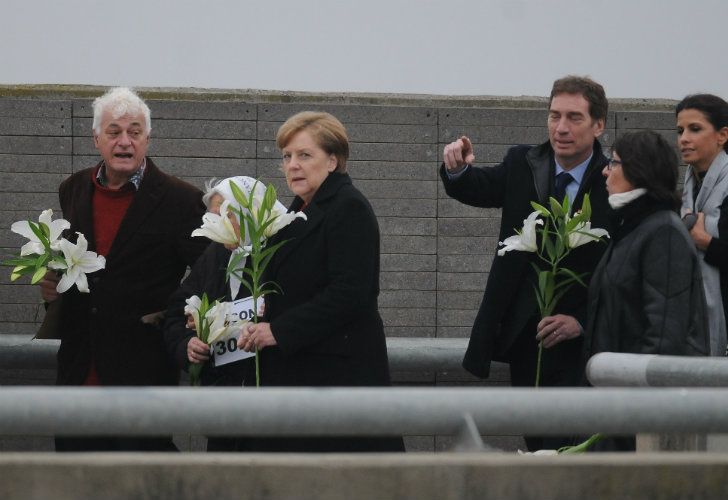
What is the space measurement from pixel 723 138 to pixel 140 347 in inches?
Result: 96.8

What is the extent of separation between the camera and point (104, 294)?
6027 mm

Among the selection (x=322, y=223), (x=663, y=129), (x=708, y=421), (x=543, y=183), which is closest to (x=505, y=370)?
(x=663, y=129)

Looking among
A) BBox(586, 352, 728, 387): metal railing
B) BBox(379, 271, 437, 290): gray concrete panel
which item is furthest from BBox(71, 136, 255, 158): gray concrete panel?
BBox(586, 352, 728, 387): metal railing

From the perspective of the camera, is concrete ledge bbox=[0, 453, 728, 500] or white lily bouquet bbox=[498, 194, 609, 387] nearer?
concrete ledge bbox=[0, 453, 728, 500]

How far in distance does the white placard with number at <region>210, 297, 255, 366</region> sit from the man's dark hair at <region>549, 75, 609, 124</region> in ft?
4.69

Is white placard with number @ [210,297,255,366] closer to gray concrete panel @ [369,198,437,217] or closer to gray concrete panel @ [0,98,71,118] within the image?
gray concrete panel @ [369,198,437,217]

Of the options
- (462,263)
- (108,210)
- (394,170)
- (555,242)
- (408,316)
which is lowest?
(408,316)

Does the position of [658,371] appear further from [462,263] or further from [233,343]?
[462,263]

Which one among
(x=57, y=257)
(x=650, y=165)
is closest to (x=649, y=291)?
(x=650, y=165)

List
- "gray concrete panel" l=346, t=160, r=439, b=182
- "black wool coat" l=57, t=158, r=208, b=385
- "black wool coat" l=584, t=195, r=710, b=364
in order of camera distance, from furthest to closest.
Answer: "gray concrete panel" l=346, t=160, r=439, b=182 → "black wool coat" l=57, t=158, r=208, b=385 → "black wool coat" l=584, t=195, r=710, b=364

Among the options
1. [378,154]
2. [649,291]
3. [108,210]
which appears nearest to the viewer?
[649,291]

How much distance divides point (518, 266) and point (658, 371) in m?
2.16

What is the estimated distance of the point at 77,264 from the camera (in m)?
5.85

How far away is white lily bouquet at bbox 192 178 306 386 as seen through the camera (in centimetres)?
508
